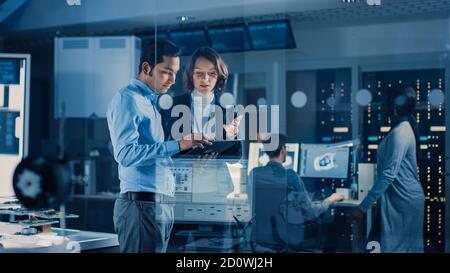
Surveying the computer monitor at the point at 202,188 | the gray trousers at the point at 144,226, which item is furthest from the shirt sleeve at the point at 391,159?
the gray trousers at the point at 144,226

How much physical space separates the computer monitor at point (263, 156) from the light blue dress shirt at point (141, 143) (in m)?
0.49

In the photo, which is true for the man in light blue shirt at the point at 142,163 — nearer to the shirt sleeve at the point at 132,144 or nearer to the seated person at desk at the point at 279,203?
the shirt sleeve at the point at 132,144

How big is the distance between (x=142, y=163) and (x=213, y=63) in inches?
26.7

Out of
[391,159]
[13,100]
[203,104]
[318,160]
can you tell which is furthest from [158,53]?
[318,160]

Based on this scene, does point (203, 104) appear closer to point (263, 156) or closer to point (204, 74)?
point (204, 74)

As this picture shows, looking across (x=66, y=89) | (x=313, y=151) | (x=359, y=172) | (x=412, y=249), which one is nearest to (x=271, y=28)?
(x=313, y=151)

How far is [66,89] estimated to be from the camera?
444 cm

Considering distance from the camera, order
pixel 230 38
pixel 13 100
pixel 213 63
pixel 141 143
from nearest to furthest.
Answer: pixel 141 143
pixel 213 63
pixel 13 100
pixel 230 38

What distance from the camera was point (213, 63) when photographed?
10.3 ft

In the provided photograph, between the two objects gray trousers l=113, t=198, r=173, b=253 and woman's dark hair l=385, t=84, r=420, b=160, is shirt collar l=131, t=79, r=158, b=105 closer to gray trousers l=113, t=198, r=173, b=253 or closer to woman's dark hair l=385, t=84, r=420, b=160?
gray trousers l=113, t=198, r=173, b=253

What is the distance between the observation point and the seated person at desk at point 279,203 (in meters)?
3.71

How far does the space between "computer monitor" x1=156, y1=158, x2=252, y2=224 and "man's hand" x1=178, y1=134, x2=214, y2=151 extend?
7 centimetres

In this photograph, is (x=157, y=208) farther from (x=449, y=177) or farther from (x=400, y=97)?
(x=400, y=97)

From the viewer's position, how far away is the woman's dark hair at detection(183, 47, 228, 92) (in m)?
3.00
